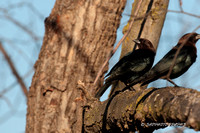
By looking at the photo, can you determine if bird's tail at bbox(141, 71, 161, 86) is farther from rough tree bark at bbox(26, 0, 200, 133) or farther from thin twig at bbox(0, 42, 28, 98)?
thin twig at bbox(0, 42, 28, 98)

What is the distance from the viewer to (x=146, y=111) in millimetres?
3393

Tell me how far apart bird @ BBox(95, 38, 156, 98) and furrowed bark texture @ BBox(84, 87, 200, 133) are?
87 cm

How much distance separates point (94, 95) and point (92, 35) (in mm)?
907

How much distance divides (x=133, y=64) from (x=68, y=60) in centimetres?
124

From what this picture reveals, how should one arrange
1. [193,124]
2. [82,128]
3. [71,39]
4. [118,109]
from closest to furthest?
[193,124] < [118,109] < [82,128] < [71,39]

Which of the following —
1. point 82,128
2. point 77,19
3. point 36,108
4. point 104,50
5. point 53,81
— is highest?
point 77,19

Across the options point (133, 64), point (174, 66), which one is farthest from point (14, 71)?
point (174, 66)

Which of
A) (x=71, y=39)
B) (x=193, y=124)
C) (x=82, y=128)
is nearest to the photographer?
(x=193, y=124)

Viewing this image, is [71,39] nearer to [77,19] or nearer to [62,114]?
[77,19]

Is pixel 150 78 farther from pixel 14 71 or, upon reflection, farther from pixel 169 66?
pixel 14 71

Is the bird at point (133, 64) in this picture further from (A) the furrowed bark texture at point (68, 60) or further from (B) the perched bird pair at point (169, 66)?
(A) the furrowed bark texture at point (68, 60)

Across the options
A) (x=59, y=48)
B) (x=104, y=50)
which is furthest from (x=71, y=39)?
(x=104, y=50)

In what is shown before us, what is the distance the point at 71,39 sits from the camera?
4695mm

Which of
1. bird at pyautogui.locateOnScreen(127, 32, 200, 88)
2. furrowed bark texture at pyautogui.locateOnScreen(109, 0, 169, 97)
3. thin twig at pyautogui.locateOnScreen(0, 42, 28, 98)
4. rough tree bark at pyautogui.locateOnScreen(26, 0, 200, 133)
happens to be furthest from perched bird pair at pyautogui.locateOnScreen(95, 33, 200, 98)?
thin twig at pyautogui.locateOnScreen(0, 42, 28, 98)
